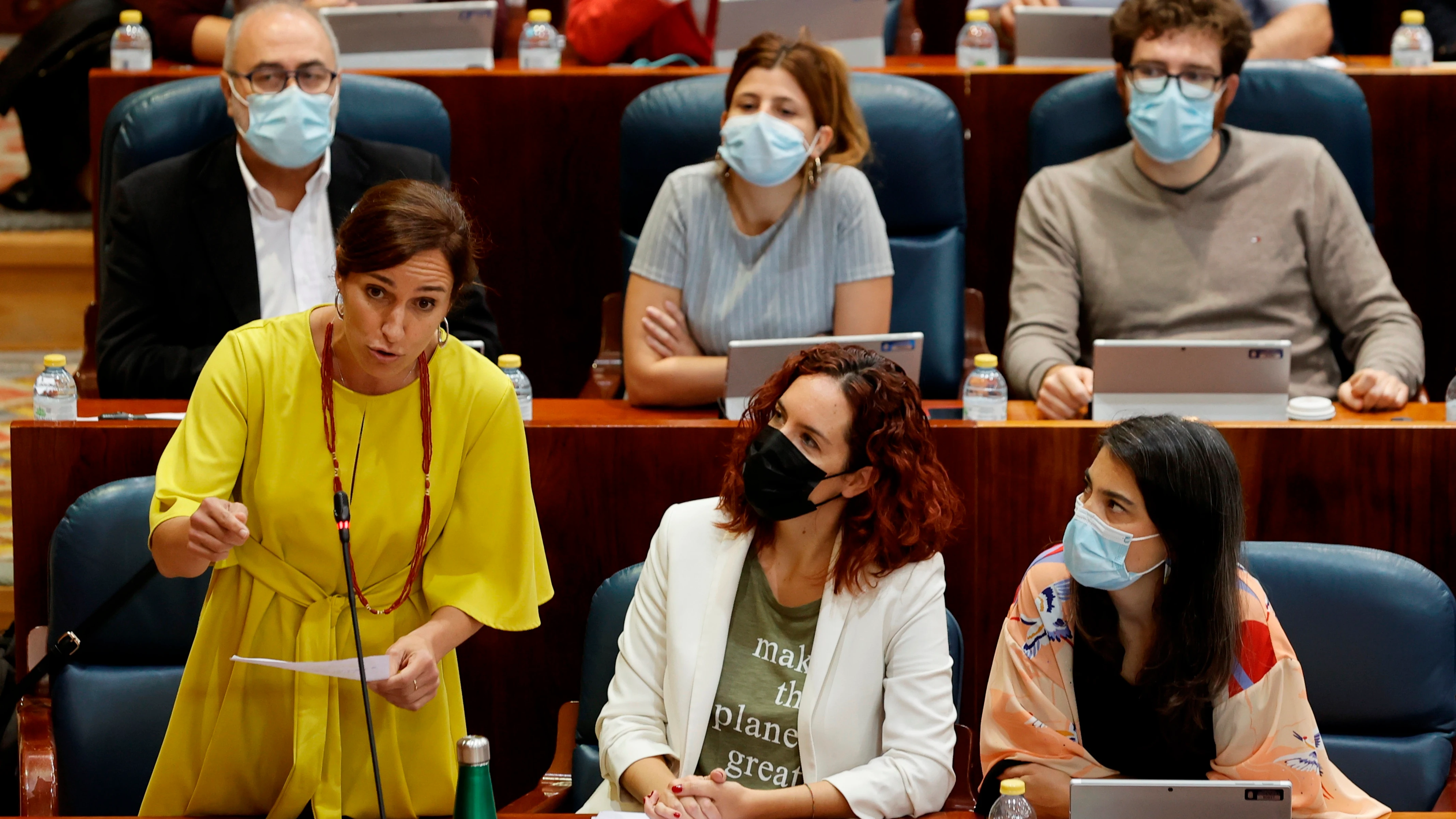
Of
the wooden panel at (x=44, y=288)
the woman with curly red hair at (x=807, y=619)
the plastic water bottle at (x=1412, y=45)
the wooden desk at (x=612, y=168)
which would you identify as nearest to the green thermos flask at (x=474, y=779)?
the woman with curly red hair at (x=807, y=619)

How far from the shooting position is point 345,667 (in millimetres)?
1404

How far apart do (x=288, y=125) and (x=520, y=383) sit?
24.3 inches

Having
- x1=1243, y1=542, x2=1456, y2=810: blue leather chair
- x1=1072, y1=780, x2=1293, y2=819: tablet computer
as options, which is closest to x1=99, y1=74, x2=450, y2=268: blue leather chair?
x1=1243, y1=542, x2=1456, y2=810: blue leather chair

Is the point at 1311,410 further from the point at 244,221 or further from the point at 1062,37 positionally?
the point at 244,221

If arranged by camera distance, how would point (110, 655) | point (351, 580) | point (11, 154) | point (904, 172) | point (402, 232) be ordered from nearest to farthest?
point (351, 580) < point (402, 232) < point (110, 655) < point (904, 172) < point (11, 154)

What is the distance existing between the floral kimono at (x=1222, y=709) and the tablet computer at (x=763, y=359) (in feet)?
1.48

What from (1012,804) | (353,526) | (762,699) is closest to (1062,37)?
(762,699)

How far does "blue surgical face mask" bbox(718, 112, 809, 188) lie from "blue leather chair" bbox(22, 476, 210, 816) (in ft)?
3.59

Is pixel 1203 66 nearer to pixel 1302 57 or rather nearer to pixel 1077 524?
pixel 1302 57

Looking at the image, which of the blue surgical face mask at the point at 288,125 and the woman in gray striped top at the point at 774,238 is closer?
the blue surgical face mask at the point at 288,125

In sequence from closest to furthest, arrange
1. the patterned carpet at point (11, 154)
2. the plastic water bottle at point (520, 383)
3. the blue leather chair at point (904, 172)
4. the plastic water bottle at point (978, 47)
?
the plastic water bottle at point (520, 383), the blue leather chair at point (904, 172), the plastic water bottle at point (978, 47), the patterned carpet at point (11, 154)

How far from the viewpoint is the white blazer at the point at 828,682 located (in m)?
1.75

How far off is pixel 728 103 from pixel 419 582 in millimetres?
1292

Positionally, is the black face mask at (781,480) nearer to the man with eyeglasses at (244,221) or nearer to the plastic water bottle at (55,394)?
the man with eyeglasses at (244,221)
